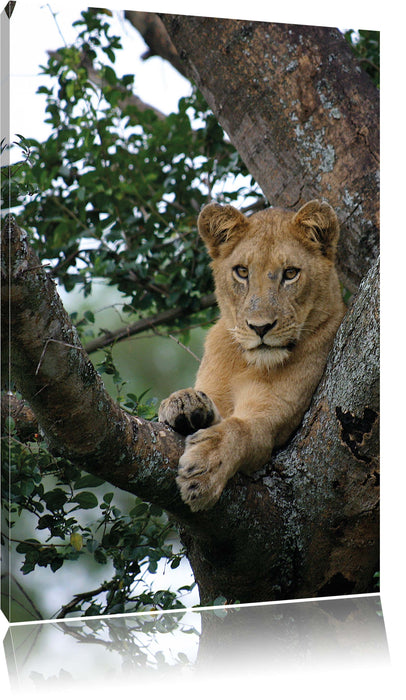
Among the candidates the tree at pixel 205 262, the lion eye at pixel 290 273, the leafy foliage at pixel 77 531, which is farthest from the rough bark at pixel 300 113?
the leafy foliage at pixel 77 531

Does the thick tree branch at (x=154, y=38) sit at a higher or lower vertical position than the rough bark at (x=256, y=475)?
higher

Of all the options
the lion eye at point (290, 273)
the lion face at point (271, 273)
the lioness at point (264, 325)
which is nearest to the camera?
the lioness at point (264, 325)

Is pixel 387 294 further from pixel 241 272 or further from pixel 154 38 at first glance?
pixel 154 38

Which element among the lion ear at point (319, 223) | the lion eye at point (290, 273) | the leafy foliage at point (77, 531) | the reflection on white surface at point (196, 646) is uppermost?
the lion ear at point (319, 223)

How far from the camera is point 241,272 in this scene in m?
4.39

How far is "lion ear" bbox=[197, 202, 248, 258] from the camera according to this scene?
14.8 ft

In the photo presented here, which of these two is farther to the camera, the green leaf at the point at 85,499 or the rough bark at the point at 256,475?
the green leaf at the point at 85,499

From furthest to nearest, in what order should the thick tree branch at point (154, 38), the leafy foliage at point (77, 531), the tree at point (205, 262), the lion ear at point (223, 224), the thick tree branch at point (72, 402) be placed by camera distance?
the thick tree branch at point (154, 38) → the lion ear at point (223, 224) → the leafy foliage at point (77, 531) → the tree at point (205, 262) → the thick tree branch at point (72, 402)

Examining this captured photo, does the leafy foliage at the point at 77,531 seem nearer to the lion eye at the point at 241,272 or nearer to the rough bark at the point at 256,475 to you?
the rough bark at the point at 256,475

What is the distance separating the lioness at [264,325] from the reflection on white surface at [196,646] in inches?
34.2

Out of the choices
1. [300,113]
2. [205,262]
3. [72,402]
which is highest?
[300,113]

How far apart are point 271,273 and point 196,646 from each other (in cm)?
186

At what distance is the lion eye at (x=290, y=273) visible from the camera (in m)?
4.30

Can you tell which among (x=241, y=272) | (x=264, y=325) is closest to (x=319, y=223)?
(x=241, y=272)
